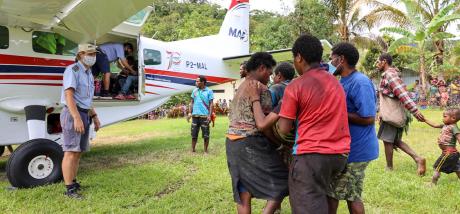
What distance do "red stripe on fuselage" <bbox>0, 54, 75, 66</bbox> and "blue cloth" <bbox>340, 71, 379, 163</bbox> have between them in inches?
195

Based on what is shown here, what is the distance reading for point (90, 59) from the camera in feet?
16.1

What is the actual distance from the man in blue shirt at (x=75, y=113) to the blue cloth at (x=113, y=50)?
226 centimetres

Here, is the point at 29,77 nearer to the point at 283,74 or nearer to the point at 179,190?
the point at 179,190

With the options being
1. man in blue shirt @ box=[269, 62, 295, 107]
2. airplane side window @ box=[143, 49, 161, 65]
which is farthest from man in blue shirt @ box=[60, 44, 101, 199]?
airplane side window @ box=[143, 49, 161, 65]

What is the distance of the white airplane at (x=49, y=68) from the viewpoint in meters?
5.11

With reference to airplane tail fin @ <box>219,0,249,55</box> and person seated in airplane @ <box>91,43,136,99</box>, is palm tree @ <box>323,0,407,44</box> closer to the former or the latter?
airplane tail fin @ <box>219,0,249,55</box>

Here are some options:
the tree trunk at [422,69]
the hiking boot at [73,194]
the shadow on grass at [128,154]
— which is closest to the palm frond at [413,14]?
the tree trunk at [422,69]

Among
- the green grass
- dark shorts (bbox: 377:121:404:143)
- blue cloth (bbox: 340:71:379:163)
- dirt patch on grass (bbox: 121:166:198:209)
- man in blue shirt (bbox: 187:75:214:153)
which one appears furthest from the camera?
man in blue shirt (bbox: 187:75:214:153)

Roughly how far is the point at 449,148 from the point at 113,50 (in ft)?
18.4

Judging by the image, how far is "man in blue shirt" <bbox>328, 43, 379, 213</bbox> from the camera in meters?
3.03

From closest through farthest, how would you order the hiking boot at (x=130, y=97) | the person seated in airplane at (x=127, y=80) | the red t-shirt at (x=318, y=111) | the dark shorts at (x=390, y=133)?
the red t-shirt at (x=318, y=111)
the dark shorts at (x=390, y=133)
the hiking boot at (x=130, y=97)
the person seated in airplane at (x=127, y=80)

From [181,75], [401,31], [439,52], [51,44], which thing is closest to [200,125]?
[181,75]

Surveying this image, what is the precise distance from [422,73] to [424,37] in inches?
97.4

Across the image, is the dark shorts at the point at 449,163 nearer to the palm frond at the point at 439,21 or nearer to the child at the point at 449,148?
the child at the point at 449,148
